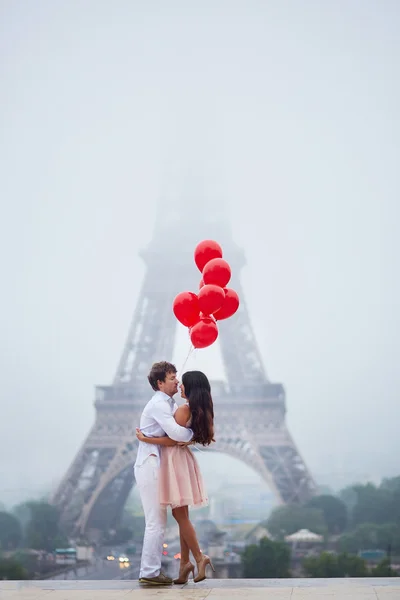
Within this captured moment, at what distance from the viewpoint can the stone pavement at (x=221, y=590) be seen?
312 centimetres

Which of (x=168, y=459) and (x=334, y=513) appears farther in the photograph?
(x=334, y=513)

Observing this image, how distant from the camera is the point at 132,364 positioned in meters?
19.2

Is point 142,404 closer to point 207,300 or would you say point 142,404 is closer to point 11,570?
point 11,570

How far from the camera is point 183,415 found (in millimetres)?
3564

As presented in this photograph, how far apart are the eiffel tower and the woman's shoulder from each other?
593 inches

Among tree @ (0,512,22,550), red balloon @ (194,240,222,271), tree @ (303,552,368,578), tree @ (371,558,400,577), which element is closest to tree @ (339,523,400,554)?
tree @ (303,552,368,578)

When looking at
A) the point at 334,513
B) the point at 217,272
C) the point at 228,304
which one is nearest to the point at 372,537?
the point at 334,513

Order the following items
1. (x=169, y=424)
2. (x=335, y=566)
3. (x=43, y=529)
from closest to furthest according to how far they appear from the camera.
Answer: (x=169, y=424), (x=335, y=566), (x=43, y=529)

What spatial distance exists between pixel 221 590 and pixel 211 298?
1319 millimetres

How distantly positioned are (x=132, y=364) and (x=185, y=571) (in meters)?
15.7

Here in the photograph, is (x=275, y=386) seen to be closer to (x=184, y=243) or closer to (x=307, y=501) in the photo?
(x=307, y=501)

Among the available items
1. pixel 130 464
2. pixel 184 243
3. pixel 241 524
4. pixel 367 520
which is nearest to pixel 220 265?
pixel 130 464

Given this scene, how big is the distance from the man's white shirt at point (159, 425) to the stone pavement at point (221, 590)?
1.77 feet

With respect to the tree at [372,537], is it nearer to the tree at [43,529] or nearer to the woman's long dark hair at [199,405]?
the tree at [43,529]
